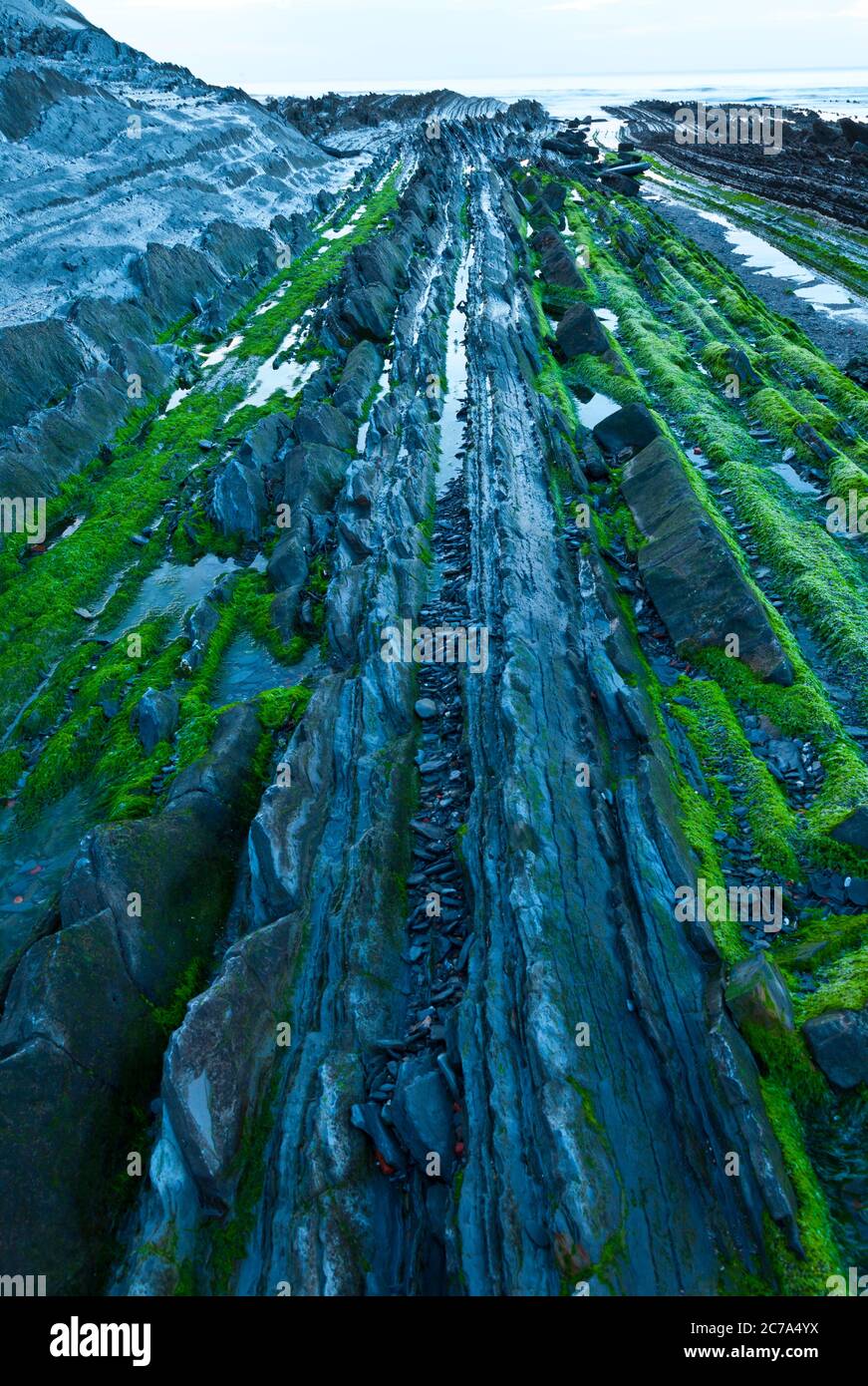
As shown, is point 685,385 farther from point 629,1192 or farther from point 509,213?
point 509,213

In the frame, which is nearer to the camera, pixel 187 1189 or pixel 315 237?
pixel 187 1189

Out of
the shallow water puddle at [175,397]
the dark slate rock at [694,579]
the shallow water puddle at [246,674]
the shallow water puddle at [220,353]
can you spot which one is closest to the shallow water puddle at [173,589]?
the shallow water puddle at [246,674]

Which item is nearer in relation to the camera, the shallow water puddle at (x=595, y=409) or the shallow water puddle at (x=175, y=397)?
the shallow water puddle at (x=595, y=409)

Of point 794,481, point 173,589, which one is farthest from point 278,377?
point 794,481

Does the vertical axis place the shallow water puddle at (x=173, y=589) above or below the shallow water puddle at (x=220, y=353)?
below

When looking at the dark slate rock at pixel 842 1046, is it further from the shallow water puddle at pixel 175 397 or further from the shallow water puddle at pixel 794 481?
the shallow water puddle at pixel 175 397

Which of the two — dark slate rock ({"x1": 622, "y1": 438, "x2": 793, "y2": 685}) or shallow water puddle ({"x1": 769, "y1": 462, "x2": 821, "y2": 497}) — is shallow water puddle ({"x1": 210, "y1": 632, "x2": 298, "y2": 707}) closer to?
dark slate rock ({"x1": 622, "y1": 438, "x2": 793, "y2": 685})

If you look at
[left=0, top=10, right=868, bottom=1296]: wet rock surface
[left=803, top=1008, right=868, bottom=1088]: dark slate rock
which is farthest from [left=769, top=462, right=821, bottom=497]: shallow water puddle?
[left=803, top=1008, right=868, bottom=1088]: dark slate rock

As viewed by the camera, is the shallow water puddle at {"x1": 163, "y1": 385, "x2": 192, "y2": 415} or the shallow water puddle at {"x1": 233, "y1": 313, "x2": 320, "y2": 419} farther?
the shallow water puddle at {"x1": 233, "y1": 313, "x2": 320, "y2": 419}

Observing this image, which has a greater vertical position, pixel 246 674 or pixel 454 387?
pixel 454 387

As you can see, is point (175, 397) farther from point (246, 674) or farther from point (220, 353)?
point (246, 674)
